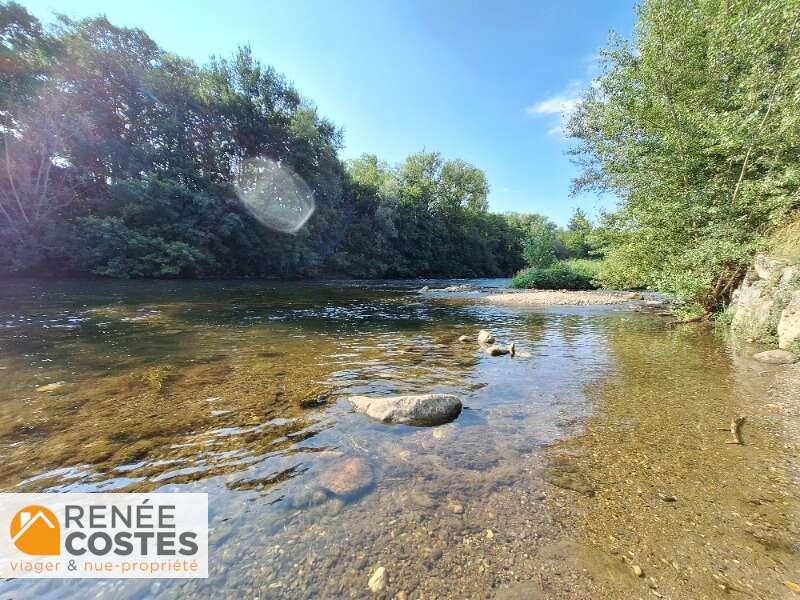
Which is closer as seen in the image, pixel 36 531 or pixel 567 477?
pixel 36 531

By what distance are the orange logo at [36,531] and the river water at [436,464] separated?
0.91 ft

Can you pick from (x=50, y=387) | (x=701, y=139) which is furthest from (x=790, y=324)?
(x=50, y=387)

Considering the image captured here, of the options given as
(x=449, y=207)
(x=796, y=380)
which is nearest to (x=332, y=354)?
(x=796, y=380)

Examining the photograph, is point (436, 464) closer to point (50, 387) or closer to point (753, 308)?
point (50, 387)

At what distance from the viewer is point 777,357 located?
6.30 metres

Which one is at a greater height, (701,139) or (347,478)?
(701,139)

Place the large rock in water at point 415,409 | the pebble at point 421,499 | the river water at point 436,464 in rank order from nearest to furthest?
the river water at point 436,464, the pebble at point 421,499, the large rock in water at point 415,409

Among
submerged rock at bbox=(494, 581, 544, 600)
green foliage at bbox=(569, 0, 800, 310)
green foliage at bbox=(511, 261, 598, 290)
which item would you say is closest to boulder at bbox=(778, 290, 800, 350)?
green foliage at bbox=(569, 0, 800, 310)

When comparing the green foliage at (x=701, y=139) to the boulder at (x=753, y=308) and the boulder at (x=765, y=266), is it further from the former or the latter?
the boulder at (x=753, y=308)

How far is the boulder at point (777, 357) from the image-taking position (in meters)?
6.16

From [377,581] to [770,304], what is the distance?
10.2 meters

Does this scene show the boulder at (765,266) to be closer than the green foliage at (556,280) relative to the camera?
Yes

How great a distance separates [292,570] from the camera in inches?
84.0

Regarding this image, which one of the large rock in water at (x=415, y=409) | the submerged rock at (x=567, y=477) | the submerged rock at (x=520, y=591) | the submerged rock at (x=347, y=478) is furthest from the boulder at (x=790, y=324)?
the submerged rock at (x=347, y=478)
